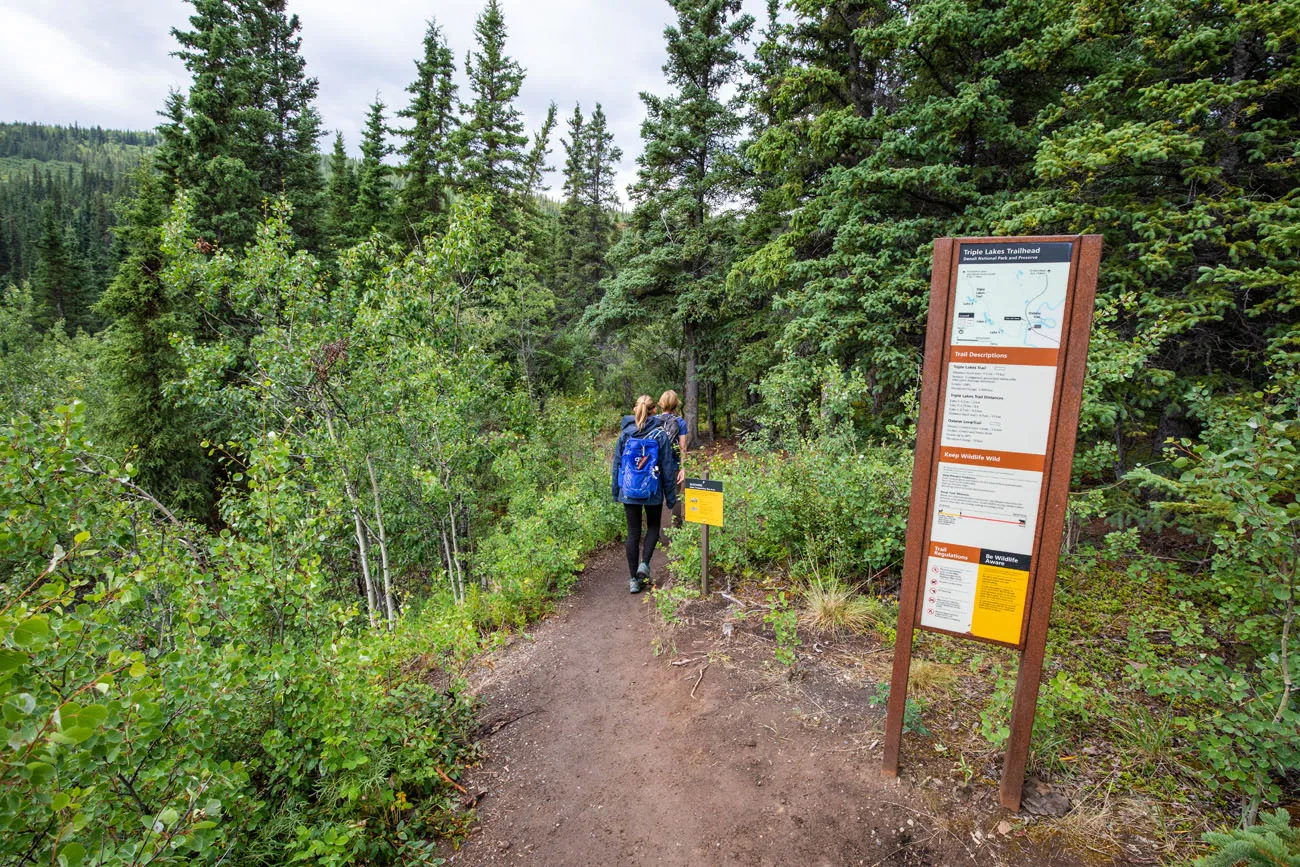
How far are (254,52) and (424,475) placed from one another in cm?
2095

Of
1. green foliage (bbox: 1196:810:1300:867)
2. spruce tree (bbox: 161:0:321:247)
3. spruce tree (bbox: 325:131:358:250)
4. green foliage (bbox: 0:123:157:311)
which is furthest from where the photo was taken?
green foliage (bbox: 0:123:157:311)

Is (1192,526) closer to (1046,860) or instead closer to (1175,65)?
(1046,860)

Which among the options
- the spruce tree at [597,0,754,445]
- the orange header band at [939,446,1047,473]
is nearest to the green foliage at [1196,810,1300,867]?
the orange header band at [939,446,1047,473]

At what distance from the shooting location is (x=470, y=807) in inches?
129

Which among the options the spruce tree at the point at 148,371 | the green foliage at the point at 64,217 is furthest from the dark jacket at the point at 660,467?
the green foliage at the point at 64,217

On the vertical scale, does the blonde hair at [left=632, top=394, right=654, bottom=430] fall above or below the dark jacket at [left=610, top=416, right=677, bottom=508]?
above

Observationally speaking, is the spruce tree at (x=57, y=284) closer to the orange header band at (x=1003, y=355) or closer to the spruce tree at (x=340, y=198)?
the spruce tree at (x=340, y=198)

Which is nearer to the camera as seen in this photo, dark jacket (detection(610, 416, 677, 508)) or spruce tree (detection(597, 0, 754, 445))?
dark jacket (detection(610, 416, 677, 508))

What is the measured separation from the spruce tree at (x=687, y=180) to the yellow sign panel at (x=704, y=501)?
8.94 m

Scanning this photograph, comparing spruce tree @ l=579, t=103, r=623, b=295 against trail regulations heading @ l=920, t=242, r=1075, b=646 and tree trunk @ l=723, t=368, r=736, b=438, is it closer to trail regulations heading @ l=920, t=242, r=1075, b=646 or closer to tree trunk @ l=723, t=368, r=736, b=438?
tree trunk @ l=723, t=368, r=736, b=438

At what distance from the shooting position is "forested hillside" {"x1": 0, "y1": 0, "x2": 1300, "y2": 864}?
224 cm

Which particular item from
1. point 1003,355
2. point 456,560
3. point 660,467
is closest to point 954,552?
point 1003,355

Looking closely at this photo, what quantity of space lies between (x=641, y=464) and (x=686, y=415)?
10.7m

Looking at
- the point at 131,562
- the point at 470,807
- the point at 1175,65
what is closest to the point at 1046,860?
the point at 470,807
